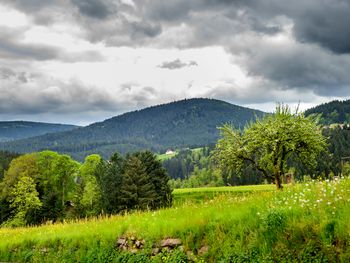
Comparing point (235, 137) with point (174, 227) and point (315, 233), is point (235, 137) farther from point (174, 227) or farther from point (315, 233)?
point (315, 233)

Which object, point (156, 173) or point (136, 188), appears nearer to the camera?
point (136, 188)

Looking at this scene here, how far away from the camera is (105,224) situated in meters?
17.7

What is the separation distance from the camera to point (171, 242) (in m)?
13.8

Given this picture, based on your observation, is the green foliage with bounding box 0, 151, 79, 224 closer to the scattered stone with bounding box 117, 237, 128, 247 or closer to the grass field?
the grass field

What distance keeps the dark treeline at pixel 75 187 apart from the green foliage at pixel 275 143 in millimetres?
32885

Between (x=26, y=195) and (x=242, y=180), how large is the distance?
109983 mm

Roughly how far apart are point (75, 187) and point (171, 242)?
74.7 metres

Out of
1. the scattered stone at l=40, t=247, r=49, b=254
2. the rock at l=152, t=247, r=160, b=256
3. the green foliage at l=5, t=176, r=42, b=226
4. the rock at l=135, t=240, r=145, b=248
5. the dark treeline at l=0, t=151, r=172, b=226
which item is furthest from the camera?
the green foliage at l=5, t=176, r=42, b=226

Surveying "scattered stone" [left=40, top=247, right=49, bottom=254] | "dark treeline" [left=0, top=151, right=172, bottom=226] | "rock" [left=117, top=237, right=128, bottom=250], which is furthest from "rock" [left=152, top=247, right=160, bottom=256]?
"dark treeline" [left=0, top=151, right=172, bottom=226]

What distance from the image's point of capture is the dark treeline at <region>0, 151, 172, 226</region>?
6881cm

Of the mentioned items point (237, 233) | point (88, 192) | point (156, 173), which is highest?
point (237, 233)

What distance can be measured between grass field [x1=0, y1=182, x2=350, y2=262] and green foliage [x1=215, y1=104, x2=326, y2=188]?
1398 cm

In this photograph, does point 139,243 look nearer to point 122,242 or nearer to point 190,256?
point 122,242

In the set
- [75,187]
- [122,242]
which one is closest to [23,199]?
[75,187]
